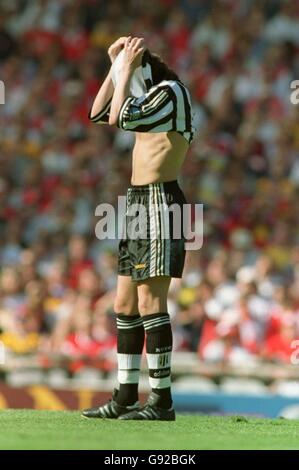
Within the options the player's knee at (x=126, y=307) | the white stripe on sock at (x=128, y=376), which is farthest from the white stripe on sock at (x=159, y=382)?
the player's knee at (x=126, y=307)

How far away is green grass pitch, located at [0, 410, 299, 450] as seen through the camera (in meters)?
6.45

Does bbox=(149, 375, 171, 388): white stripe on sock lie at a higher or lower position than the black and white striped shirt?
lower

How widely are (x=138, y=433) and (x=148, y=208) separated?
1.43 m

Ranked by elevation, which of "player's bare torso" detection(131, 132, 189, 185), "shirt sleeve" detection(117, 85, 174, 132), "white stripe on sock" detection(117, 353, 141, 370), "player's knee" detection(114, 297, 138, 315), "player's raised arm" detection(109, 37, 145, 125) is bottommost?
"white stripe on sock" detection(117, 353, 141, 370)

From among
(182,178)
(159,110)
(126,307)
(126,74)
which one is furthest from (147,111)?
(182,178)

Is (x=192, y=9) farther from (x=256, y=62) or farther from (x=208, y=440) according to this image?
(x=208, y=440)

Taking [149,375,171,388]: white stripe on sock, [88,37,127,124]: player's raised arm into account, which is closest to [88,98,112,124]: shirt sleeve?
[88,37,127,124]: player's raised arm

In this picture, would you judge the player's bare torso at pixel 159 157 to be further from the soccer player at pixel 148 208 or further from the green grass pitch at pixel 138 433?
the green grass pitch at pixel 138 433

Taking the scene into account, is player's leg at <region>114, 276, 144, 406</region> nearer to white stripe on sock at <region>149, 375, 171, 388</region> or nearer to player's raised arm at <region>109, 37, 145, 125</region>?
white stripe on sock at <region>149, 375, 171, 388</region>

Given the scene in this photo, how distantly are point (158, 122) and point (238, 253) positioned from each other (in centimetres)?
595

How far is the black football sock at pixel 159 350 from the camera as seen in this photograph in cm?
747

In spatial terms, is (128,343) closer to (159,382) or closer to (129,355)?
(129,355)

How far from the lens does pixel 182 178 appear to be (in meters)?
14.1

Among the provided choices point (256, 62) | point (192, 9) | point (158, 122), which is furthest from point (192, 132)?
point (192, 9)
